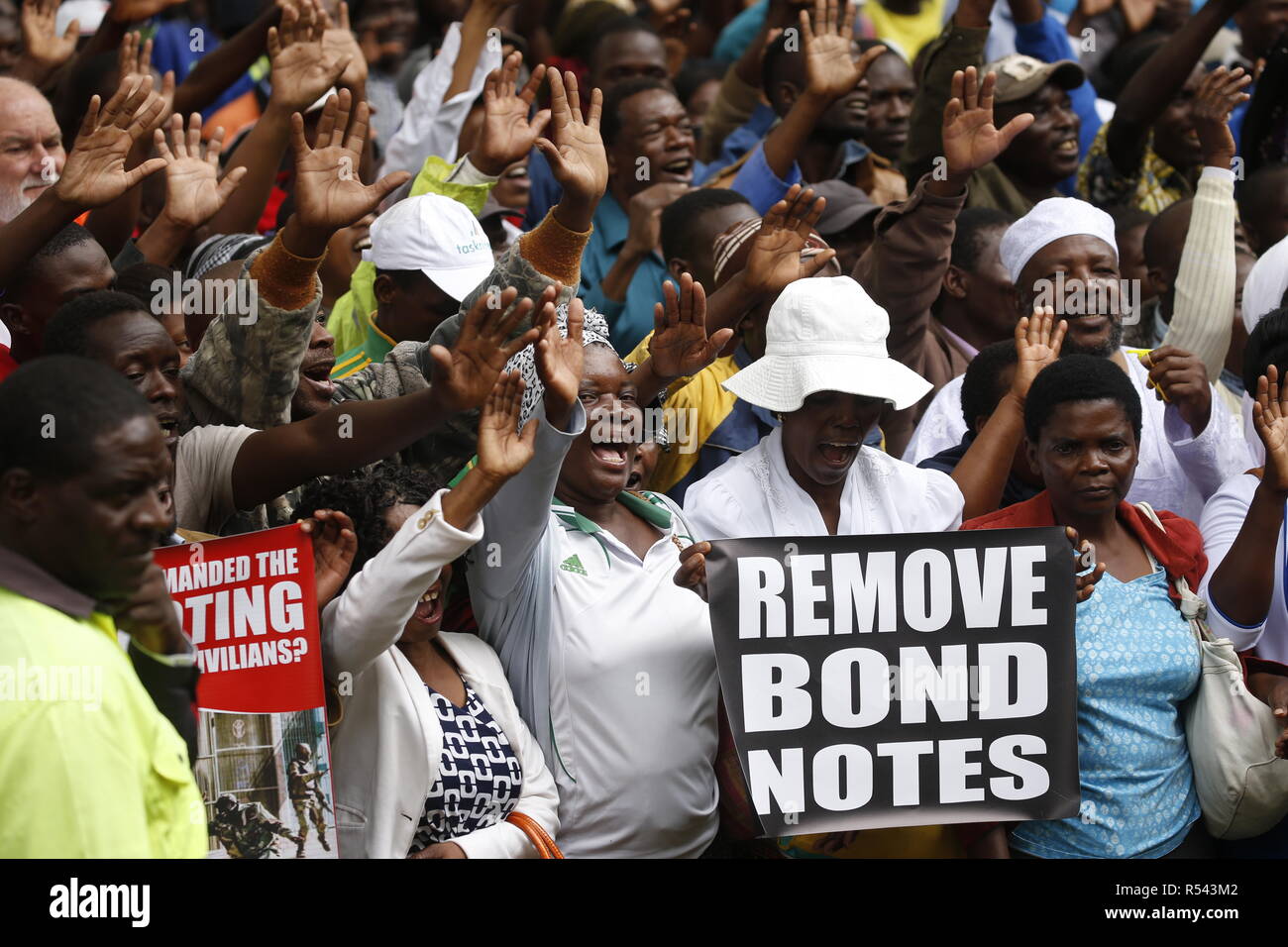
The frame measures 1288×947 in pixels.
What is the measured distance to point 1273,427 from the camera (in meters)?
4.30

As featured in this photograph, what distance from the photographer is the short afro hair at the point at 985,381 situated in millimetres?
5215

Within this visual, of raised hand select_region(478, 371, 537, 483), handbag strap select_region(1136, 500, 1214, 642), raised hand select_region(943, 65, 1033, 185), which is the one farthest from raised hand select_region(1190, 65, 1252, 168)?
raised hand select_region(478, 371, 537, 483)

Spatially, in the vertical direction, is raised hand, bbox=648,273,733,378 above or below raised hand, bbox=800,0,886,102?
below

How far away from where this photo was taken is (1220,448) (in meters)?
5.14

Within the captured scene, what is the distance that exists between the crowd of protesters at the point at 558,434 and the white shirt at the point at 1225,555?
1cm

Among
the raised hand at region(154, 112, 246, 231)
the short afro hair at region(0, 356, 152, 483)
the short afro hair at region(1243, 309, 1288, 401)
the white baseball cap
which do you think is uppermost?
the raised hand at region(154, 112, 246, 231)

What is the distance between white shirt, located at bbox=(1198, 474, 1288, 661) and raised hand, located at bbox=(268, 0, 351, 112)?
3.20 metres

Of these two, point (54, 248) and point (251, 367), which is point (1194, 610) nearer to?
point (251, 367)

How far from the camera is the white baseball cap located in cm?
532

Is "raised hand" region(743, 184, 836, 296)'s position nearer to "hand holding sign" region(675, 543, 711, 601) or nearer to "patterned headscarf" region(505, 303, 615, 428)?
"patterned headscarf" region(505, 303, 615, 428)

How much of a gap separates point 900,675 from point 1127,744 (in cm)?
62

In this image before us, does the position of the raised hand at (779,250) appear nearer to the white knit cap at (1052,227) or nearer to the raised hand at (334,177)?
the white knit cap at (1052,227)

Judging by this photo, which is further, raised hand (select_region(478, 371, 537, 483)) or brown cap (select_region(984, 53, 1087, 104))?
brown cap (select_region(984, 53, 1087, 104))

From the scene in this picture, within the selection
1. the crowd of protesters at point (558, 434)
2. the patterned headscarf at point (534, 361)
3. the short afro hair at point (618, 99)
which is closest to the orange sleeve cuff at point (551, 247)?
the crowd of protesters at point (558, 434)
